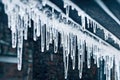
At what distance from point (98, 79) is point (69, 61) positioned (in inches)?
28.8

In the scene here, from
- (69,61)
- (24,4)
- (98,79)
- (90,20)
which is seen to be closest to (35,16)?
(24,4)

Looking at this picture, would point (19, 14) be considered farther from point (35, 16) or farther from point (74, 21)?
point (74, 21)

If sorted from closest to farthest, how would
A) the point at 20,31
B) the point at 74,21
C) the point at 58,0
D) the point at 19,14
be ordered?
the point at 58,0 → the point at 19,14 → the point at 74,21 → the point at 20,31

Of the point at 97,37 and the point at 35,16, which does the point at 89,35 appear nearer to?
the point at 97,37

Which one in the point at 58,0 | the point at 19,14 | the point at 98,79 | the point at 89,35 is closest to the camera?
the point at 58,0

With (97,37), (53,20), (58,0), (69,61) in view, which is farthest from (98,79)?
(58,0)

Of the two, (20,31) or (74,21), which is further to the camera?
(20,31)

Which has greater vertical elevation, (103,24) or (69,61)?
(103,24)

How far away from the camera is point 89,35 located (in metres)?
2.92

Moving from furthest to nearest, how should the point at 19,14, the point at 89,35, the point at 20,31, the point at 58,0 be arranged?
the point at 89,35
the point at 20,31
the point at 19,14
the point at 58,0

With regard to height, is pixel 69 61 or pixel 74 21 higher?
pixel 74 21

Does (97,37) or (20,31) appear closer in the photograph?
(20,31)

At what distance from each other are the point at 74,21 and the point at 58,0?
52cm

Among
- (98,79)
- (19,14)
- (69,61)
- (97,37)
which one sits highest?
(19,14)
